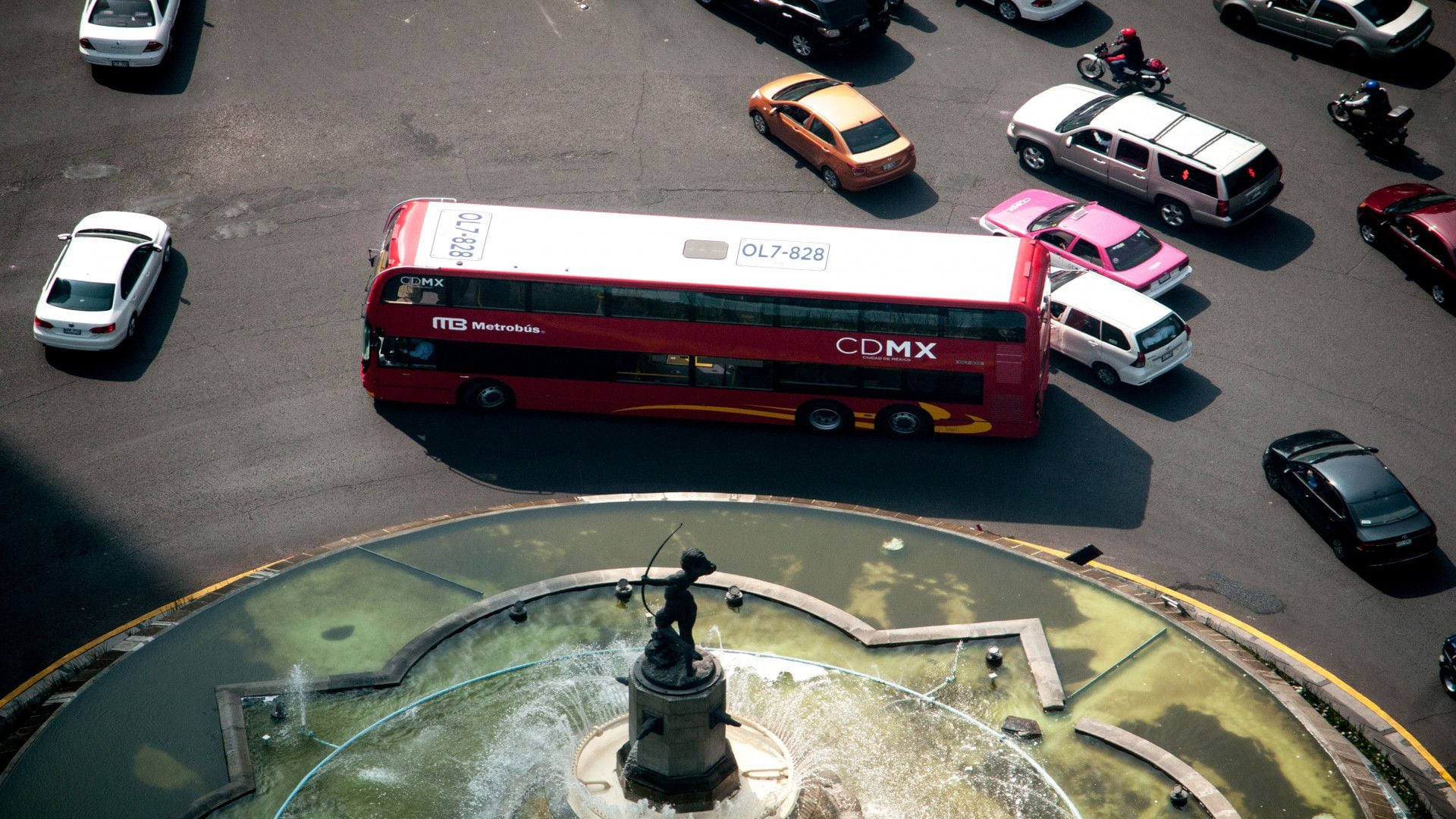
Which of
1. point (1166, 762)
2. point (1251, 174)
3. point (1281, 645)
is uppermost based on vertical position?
point (1251, 174)

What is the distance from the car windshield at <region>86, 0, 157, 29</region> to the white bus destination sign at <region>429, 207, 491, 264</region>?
13082 millimetres

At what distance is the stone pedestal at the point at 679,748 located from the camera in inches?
603

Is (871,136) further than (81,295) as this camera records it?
Yes

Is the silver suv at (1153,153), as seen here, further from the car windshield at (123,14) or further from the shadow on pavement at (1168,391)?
the car windshield at (123,14)

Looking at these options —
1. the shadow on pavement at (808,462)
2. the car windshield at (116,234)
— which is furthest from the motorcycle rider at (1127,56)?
the car windshield at (116,234)

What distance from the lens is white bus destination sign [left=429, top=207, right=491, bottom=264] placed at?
2453 cm

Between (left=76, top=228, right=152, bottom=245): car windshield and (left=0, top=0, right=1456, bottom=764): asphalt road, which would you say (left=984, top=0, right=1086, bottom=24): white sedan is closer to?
(left=0, top=0, right=1456, bottom=764): asphalt road

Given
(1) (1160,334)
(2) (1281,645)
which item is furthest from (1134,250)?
(2) (1281,645)

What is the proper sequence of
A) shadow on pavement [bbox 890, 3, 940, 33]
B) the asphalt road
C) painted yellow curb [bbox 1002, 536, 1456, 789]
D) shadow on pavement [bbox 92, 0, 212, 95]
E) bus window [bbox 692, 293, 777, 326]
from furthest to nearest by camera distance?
shadow on pavement [bbox 890, 3, 940, 33]
shadow on pavement [bbox 92, 0, 212, 95]
bus window [bbox 692, 293, 777, 326]
the asphalt road
painted yellow curb [bbox 1002, 536, 1456, 789]

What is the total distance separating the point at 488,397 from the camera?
25891 mm

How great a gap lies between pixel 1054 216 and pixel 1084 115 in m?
3.49

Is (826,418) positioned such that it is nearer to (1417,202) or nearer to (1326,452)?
(1326,452)

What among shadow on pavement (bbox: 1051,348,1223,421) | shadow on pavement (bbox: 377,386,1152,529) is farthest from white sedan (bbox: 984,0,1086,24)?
shadow on pavement (bbox: 377,386,1152,529)

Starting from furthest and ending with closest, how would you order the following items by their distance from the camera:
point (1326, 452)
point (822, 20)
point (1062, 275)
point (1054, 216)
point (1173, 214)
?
point (822, 20)
point (1173, 214)
point (1054, 216)
point (1062, 275)
point (1326, 452)
